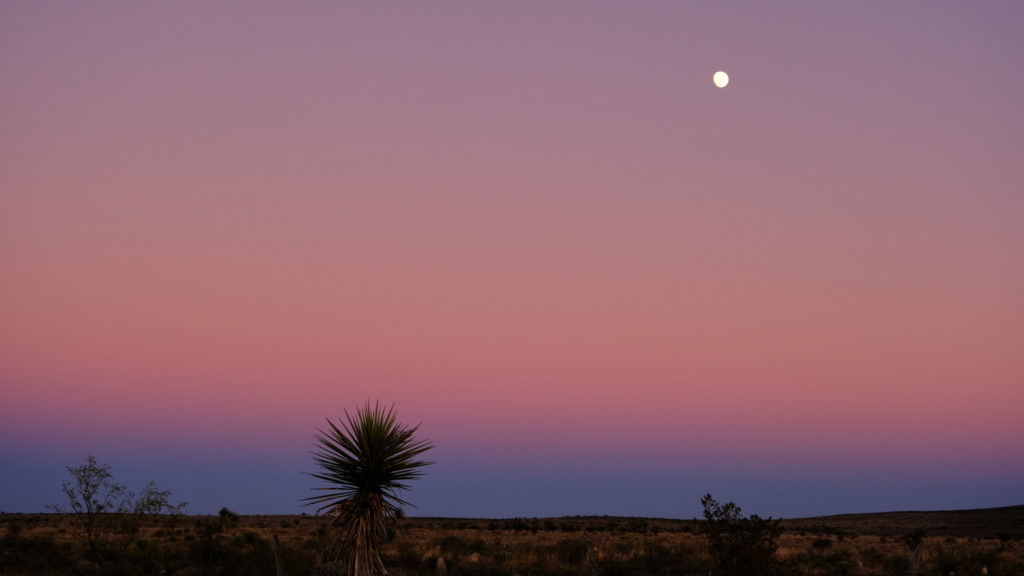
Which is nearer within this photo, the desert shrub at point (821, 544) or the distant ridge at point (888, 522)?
the desert shrub at point (821, 544)

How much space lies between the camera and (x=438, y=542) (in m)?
40.8

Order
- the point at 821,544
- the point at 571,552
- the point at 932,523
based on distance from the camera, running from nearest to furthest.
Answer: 1. the point at 571,552
2. the point at 821,544
3. the point at 932,523

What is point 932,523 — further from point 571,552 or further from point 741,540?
point 741,540

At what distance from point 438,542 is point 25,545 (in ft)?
58.8

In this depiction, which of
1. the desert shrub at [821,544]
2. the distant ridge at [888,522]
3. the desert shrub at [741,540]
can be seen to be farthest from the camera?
the distant ridge at [888,522]

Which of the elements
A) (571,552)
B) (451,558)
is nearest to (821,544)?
(571,552)

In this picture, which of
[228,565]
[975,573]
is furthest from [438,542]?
[975,573]

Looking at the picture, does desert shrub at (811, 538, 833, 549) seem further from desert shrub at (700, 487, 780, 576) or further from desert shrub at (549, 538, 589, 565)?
desert shrub at (700, 487, 780, 576)

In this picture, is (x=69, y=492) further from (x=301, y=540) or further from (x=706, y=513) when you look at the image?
(x=706, y=513)

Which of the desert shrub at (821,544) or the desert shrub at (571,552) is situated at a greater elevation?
the desert shrub at (571,552)

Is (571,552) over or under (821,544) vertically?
over

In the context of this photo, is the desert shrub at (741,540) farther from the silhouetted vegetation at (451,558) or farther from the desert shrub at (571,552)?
the desert shrub at (571,552)

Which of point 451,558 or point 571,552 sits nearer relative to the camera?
point 451,558

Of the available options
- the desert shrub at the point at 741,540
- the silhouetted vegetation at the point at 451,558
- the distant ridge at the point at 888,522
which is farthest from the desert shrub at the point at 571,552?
the distant ridge at the point at 888,522
